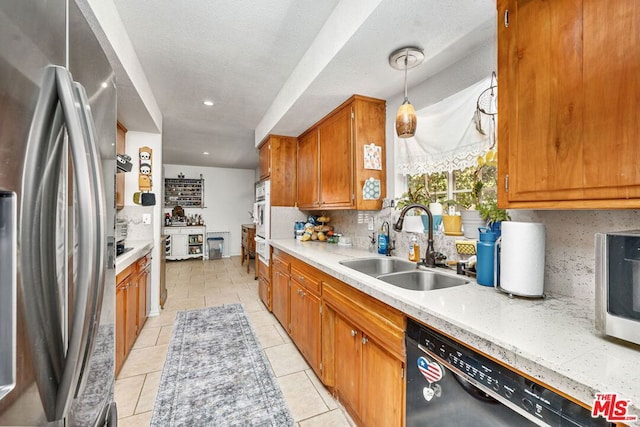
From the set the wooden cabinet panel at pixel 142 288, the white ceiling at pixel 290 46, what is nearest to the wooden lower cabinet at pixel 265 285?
the wooden cabinet panel at pixel 142 288

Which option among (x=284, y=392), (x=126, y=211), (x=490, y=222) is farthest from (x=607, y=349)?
(x=126, y=211)

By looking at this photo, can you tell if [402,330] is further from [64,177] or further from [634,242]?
[64,177]

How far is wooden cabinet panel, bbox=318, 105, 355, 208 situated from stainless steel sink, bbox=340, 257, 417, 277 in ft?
1.79

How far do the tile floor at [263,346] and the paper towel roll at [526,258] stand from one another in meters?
1.28

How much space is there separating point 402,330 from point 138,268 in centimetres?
249

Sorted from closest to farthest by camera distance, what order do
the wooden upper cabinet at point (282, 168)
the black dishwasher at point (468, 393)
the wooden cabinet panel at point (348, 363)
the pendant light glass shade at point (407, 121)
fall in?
1. the black dishwasher at point (468, 393)
2. the wooden cabinet panel at point (348, 363)
3. the pendant light glass shade at point (407, 121)
4. the wooden upper cabinet at point (282, 168)

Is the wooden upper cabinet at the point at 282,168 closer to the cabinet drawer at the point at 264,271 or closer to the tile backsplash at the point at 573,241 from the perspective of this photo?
the cabinet drawer at the point at 264,271

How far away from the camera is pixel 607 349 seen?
0.75 m

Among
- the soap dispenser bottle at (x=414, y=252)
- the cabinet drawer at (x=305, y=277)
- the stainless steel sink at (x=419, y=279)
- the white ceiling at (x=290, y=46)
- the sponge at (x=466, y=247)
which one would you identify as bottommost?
the cabinet drawer at (x=305, y=277)

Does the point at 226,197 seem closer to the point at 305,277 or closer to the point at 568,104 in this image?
the point at 305,277

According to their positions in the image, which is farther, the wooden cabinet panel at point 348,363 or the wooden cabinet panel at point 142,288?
the wooden cabinet panel at point 142,288

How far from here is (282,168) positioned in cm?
362

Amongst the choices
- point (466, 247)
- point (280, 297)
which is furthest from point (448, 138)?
point (280, 297)

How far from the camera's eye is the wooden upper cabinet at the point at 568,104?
0.81m
